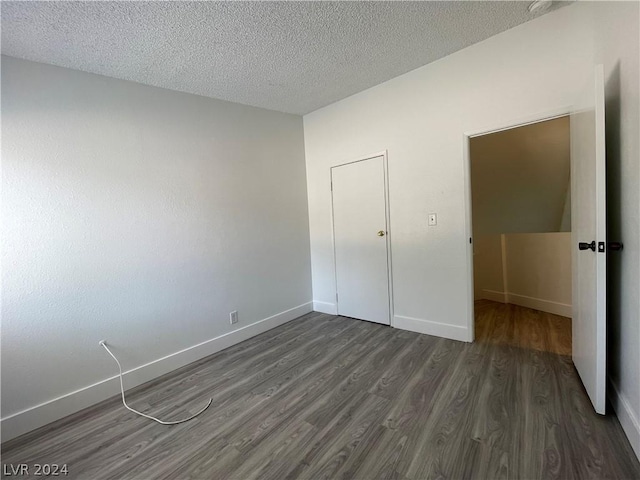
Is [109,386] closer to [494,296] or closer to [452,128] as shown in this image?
[452,128]

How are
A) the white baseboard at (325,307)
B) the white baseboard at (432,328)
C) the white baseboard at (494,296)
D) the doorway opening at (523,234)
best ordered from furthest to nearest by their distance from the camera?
the white baseboard at (494,296)
the white baseboard at (325,307)
the doorway opening at (523,234)
the white baseboard at (432,328)

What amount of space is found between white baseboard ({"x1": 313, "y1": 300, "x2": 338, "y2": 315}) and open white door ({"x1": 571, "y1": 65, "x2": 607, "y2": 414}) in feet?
7.43

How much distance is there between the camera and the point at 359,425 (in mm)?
Answer: 1580

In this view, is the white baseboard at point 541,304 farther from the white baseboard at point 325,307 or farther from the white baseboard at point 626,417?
the white baseboard at point 325,307

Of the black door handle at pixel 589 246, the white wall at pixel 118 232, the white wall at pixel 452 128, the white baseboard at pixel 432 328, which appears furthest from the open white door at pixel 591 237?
the white wall at pixel 118 232

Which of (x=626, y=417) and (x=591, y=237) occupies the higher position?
(x=591, y=237)

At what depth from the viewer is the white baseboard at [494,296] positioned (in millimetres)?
3598

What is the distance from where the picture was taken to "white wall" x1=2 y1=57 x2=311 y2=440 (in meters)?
1.76

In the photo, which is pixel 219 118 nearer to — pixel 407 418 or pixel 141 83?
pixel 141 83

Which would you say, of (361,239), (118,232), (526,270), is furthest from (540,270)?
(118,232)

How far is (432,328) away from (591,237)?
1517 millimetres

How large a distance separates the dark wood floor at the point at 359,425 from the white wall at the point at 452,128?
353 millimetres

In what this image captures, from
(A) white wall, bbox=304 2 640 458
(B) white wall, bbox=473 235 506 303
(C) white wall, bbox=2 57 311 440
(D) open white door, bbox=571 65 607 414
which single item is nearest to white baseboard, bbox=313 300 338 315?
(A) white wall, bbox=304 2 640 458

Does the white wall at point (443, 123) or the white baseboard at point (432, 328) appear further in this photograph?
the white baseboard at point (432, 328)
